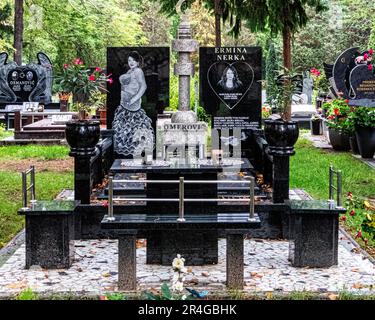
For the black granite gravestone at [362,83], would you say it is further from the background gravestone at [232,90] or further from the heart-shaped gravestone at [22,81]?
the heart-shaped gravestone at [22,81]

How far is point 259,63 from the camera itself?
15891 mm

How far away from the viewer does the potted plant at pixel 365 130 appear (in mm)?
20406

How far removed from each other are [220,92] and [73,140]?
564cm

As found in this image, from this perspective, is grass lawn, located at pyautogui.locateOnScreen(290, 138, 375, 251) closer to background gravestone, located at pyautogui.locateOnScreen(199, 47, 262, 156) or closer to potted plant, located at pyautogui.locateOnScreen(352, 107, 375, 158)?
potted plant, located at pyautogui.locateOnScreen(352, 107, 375, 158)

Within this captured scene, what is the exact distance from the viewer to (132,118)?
51.5ft

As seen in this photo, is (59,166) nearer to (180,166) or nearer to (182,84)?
(182,84)

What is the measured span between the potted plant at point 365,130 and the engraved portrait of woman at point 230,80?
221 inches

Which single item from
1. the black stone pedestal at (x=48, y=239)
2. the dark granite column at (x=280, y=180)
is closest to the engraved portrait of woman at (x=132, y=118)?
the dark granite column at (x=280, y=180)

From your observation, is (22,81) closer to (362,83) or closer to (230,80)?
(362,83)

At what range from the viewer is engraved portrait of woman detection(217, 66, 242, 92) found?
1600 cm

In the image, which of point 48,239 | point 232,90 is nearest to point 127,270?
point 48,239

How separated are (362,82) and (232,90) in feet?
29.8

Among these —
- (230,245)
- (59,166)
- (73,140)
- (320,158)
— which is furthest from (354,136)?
(230,245)

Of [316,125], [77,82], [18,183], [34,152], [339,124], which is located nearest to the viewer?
[77,82]
